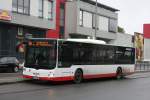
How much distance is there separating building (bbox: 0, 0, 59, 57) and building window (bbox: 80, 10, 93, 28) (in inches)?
371

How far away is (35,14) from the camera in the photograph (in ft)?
144

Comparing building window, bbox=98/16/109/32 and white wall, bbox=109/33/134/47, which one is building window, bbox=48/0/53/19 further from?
white wall, bbox=109/33/134/47

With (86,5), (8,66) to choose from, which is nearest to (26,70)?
(8,66)

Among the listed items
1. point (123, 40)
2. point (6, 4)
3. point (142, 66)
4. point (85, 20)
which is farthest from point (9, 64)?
point (123, 40)

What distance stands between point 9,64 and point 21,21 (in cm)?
952

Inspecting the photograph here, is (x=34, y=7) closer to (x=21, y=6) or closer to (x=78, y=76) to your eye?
(x=21, y=6)

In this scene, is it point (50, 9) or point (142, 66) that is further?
point (142, 66)

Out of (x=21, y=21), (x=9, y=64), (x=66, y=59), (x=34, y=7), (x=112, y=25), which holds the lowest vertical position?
(x=9, y=64)

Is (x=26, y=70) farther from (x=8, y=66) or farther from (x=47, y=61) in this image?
(x=8, y=66)

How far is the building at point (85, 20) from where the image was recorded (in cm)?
5444

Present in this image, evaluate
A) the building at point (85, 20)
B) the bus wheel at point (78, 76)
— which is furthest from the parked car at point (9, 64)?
the building at point (85, 20)

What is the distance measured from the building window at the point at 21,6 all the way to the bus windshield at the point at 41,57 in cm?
2049

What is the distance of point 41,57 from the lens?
20.5 m

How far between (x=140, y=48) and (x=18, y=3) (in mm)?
38407
